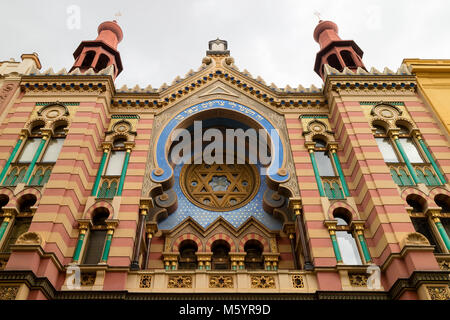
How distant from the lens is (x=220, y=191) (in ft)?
54.5

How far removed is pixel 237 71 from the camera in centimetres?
1886

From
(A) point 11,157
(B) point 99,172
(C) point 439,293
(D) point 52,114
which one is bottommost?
(C) point 439,293

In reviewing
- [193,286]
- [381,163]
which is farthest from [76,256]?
[381,163]

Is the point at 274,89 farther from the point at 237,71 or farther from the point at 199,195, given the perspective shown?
the point at 199,195

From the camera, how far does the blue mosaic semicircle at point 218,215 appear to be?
1512cm

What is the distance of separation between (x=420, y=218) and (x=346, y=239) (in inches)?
108

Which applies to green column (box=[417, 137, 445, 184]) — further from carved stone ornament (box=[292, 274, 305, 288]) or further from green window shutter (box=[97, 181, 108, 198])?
green window shutter (box=[97, 181, 108, 198])

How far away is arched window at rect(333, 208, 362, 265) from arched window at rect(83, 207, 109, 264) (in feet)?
26.0

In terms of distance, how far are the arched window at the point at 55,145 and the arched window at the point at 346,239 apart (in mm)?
10828

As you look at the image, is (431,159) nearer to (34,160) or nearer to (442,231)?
(442,231)

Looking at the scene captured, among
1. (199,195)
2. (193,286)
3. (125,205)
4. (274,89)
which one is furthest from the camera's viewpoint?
(274,89)

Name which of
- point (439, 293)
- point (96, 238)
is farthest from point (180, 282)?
point (439, 293)

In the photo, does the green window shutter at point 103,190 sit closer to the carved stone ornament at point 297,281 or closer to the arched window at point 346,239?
the carved stone ornament at point 297,281
